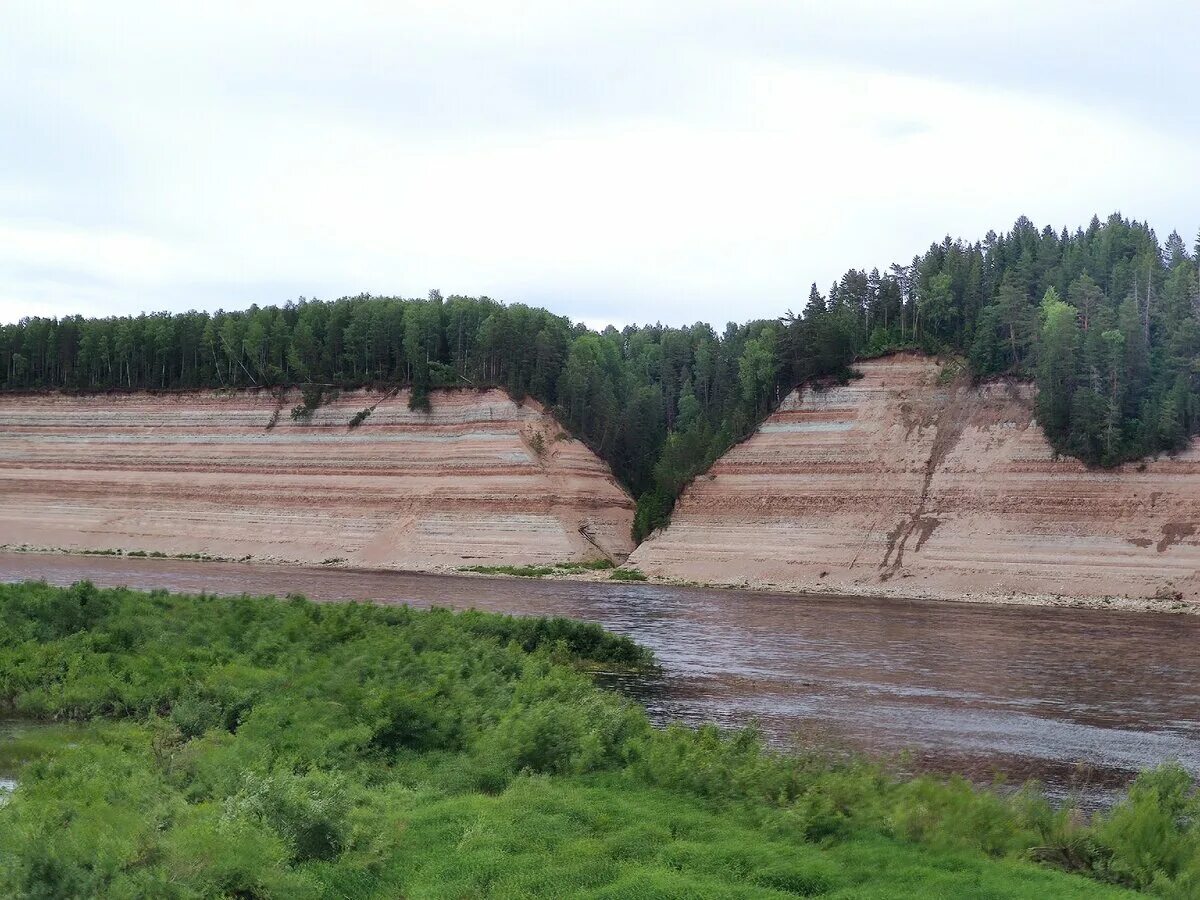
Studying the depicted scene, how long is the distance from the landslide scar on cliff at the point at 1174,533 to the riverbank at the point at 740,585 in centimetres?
380

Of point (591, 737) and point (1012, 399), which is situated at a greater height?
point (1012, 399)

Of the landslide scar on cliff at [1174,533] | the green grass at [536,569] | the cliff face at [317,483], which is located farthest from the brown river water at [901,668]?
the cliff face at [317,483]

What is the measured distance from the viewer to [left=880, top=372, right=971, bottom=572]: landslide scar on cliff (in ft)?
234

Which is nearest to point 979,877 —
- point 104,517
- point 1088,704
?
point 1088,704

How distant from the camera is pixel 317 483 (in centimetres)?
9169

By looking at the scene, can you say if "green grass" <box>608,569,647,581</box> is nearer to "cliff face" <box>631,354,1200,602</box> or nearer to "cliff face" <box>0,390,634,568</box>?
"cliff face" <box>631,354,1200,602</box>

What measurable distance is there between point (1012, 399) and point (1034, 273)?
66.2ft

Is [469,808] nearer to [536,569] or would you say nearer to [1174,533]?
[1174,533]

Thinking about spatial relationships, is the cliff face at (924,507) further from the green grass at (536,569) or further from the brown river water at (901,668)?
the brown river water at (901,668)

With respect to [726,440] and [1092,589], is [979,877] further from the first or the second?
[726,440]

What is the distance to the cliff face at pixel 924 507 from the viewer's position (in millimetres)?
65188

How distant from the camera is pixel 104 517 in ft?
312

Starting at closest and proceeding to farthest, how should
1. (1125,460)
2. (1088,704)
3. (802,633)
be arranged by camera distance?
(1088,704)
(802,633)
(1125,460)

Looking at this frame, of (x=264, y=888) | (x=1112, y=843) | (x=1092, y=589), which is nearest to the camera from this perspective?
(x=264, y=888)
